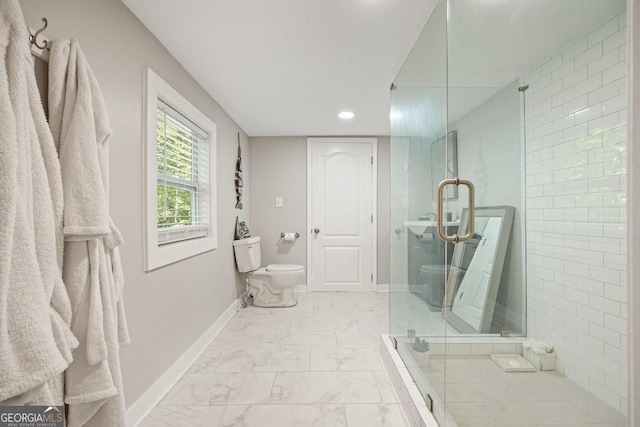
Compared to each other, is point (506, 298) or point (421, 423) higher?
point (506, 298)

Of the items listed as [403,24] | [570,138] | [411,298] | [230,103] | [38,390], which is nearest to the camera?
[570,138]

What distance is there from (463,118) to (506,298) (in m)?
0.76

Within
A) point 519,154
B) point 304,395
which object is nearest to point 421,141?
point 519,154

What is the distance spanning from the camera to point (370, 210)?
168 inches

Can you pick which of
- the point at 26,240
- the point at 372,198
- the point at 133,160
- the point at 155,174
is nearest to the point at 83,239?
the point at 26,240

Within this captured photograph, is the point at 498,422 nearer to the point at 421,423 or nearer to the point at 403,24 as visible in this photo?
the point at 421,423

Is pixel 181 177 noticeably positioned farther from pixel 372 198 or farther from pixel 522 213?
pixel 372 198

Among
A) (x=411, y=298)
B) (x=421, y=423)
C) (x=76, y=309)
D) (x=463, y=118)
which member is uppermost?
(x=463, y=118)

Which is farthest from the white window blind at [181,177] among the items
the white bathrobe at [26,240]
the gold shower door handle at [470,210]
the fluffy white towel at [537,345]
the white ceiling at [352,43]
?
the fluffy white towel at [537,345]

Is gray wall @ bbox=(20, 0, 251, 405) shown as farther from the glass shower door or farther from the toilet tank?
the glass shower door

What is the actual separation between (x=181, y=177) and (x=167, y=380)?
1.37m

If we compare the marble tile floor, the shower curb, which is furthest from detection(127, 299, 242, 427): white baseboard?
the shower curb

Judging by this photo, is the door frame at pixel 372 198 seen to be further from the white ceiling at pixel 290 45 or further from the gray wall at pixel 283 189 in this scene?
the white ceiling at pixel 290 45

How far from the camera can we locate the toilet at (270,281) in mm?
3551
